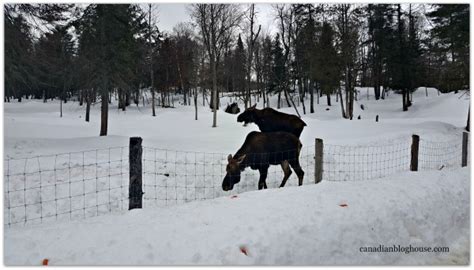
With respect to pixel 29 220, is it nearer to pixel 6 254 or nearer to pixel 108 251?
pixel 6 254

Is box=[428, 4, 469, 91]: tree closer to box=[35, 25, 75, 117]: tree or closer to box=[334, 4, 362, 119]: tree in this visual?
box=[334, 4, 362, 119]: tree

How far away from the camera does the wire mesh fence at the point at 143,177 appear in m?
6.39

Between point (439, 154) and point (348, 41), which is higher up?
point (348, 41)

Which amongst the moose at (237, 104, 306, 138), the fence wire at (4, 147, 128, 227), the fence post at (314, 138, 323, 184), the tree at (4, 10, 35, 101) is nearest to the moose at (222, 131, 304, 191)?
the fence post at (314, 138, 323, 184)

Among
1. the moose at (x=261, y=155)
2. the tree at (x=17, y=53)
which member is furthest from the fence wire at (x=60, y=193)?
the tree at (x=17, y=53)

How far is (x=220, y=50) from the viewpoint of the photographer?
23.4 metres

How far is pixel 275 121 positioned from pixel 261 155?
99.5 inches

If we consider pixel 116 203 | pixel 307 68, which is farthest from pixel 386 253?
Answer: pixel 307 68

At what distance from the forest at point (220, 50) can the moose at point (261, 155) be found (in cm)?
730

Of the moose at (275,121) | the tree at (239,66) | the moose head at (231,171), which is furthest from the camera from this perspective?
the tree at (239,66)

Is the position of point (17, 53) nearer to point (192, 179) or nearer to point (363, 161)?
point (192, 179)

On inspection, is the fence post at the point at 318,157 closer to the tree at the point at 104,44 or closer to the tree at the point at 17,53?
the tree at the point at 17,53

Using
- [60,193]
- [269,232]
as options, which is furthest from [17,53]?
[269,232]

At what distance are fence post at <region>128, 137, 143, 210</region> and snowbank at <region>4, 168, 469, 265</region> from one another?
266 mm
